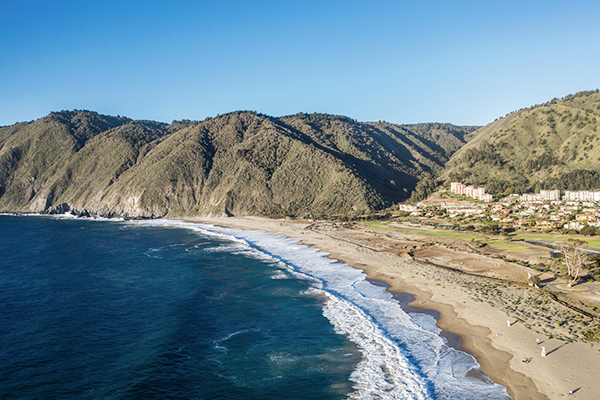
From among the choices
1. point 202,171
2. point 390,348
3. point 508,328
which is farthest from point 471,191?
point 202,171

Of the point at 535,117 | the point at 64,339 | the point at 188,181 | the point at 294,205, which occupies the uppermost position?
the point at 535,117

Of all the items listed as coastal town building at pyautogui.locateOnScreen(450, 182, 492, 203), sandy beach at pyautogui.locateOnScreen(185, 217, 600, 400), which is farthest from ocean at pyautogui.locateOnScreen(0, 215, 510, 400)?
coastal town building at pyautogui.locateOnScreen(450, 182, 492, 203)

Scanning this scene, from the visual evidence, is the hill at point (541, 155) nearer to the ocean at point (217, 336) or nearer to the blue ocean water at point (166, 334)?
the ocean at point (217, 336)

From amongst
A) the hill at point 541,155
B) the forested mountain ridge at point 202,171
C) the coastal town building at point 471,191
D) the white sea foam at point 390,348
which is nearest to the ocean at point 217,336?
the white sea foam at point 390,348

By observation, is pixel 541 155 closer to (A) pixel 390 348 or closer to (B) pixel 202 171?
(B) pixel 202 171

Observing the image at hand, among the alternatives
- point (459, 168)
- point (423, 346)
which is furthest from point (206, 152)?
point (423, 346)

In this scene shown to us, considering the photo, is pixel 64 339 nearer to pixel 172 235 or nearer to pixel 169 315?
pixel 169 315
